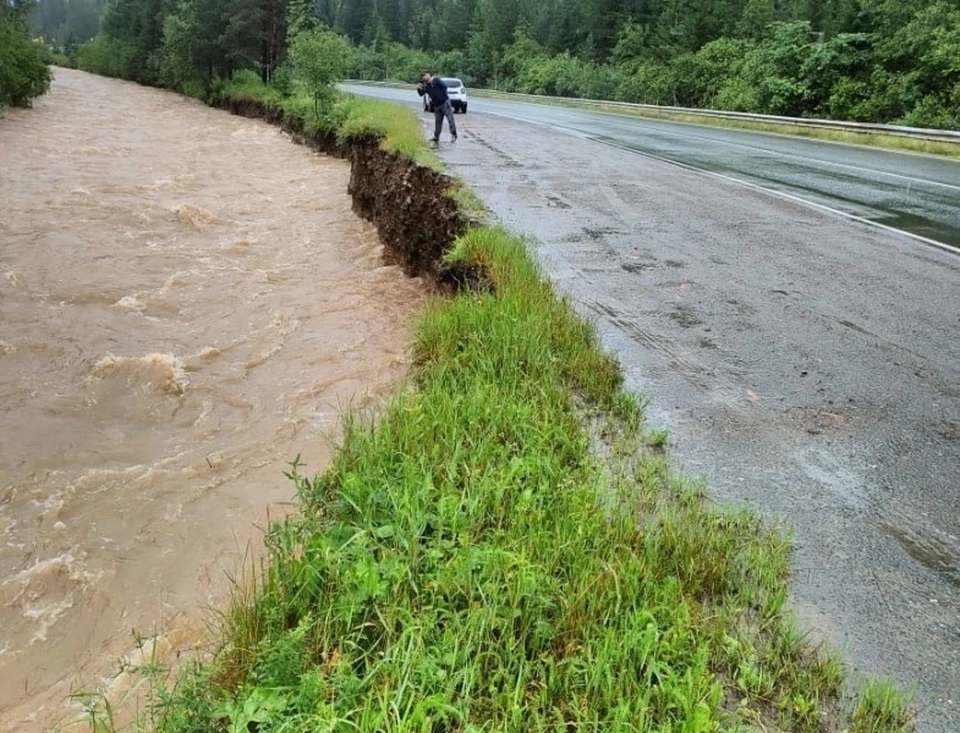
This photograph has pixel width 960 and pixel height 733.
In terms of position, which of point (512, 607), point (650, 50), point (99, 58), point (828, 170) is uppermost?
point (650, 50)

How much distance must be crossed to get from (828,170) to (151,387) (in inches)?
504

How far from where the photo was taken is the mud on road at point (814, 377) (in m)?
3.03

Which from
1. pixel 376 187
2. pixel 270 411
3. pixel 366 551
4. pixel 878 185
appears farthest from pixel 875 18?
pixel 366 551

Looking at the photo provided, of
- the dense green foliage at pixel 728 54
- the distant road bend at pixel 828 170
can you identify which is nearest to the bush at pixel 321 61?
the distant road bend at pixel 828 170

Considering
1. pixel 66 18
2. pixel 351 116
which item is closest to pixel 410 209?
pixel 351 116

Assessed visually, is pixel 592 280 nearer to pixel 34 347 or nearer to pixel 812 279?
pixel 812 279

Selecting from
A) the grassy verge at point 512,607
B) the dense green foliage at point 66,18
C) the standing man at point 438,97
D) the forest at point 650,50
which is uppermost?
the dense green foliage at point 66,18

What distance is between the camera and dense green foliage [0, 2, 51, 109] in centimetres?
2886

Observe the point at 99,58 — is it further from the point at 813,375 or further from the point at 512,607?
the point at 512,607

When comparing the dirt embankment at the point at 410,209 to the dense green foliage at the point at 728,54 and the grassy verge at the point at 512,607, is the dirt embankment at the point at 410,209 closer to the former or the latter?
the grassy verge at the point at 512,607

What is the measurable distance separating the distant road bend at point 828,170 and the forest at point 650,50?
5863mm

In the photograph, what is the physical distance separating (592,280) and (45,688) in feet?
18.1

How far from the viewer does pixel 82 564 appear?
4559 mm

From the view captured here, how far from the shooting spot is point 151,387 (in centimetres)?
709
